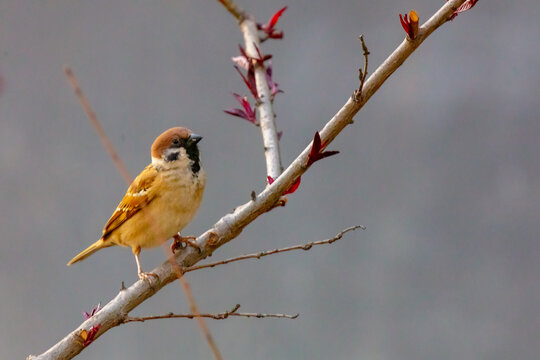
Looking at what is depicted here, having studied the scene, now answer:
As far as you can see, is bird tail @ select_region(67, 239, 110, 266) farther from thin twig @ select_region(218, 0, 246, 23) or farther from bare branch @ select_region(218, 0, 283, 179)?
thin twig @ select_region(218, 0, 246, 23)

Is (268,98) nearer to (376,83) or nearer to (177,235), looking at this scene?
(177,235)

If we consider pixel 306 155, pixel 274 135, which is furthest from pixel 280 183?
pixel 274 135

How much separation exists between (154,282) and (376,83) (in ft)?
1.52

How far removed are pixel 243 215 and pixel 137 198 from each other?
47 cm

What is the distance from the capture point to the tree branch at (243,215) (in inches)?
33.5

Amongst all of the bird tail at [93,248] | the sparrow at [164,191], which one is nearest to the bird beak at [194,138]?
the sparrow at [164,191]

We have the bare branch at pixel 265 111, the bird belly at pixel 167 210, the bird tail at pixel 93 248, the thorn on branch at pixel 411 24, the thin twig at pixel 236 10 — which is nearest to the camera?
the thorn on branch at pixel 411 24

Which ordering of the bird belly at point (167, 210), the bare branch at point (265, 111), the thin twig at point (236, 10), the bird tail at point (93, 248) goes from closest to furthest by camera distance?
the bare branch at point (265, 111) < the bird belly at point (167, 210) < the bird tail at point (93, 248) < the thin twig at point (236, 10)

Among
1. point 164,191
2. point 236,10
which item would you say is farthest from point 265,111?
point 236,10

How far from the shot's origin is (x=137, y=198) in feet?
4.36

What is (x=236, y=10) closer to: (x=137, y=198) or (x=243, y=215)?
(x=137, y=198)

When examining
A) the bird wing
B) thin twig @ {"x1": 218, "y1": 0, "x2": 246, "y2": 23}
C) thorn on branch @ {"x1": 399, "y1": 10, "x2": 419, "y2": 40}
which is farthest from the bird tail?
thorn on branch @ {"x1": 399, "y1": 10, "x2": 419, "y2": 40}

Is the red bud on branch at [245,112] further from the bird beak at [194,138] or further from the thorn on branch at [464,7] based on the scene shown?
the thorn on branch at [464,7]

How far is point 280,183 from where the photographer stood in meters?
0.90
